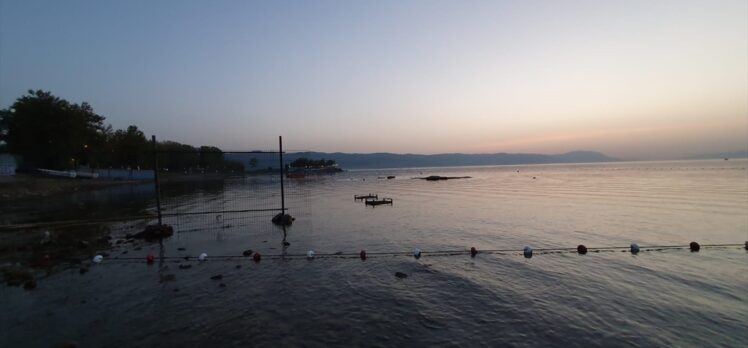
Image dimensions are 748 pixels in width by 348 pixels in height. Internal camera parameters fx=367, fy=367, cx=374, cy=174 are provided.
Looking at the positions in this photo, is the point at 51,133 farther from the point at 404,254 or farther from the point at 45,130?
the point at 404,254

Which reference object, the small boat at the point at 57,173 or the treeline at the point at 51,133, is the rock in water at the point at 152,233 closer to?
the treeline at the point at 51,133

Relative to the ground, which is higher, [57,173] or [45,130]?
[45,130]

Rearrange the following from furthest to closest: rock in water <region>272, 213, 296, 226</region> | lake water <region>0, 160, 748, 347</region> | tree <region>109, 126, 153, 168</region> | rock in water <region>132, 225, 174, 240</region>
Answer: tree <region>109, 126, 153, 168</region> → rock in water <region>272, 213, 296, 226</region> → rock in water <region>132, 225, 174, 240</region> → lake water <region>0, 160, 748, 347</region>

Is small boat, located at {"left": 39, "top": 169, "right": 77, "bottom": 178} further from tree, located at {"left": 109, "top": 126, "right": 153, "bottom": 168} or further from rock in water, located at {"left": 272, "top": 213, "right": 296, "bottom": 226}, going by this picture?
rock in water, located at {"left": 272, "top": 213, "right": 296, "bottom": 226}

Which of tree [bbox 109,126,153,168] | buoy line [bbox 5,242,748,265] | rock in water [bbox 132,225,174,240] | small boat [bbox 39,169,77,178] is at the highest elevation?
tree [bbox 109,126,153,168]

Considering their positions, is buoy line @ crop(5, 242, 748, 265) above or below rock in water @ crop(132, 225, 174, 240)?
below

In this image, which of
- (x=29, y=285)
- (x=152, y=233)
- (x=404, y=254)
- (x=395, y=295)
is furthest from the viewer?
(x=152, y=233)

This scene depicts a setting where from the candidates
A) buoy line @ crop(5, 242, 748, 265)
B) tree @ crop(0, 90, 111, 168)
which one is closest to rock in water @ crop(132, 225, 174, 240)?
buoy line @ crop(5, 242, 748, 265)

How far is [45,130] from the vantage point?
65938 mm

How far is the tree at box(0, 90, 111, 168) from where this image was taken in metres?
65.8

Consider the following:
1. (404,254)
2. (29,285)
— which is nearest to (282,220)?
(404,254)

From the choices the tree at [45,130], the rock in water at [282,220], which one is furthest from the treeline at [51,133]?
the rock in water at [282,220]

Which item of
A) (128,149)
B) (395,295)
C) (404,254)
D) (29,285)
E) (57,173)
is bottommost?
(404,254)

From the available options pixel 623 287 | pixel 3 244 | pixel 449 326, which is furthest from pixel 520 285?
pixel 3 244
